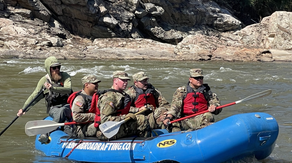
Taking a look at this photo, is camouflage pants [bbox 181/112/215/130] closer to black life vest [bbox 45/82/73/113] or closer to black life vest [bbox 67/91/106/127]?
black life vest [bbox 67/91/106/127]

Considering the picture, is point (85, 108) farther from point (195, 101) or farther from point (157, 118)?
point (195, 101)

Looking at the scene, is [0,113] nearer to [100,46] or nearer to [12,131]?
[12,131]

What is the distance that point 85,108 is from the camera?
5105 millimetres

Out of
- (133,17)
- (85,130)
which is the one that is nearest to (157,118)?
(85,130)

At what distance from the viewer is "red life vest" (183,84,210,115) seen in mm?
5391

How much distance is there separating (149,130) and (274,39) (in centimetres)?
2284

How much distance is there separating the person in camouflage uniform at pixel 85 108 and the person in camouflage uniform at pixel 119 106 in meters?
0.25

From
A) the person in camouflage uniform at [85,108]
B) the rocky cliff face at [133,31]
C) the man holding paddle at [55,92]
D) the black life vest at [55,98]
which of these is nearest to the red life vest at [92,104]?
the person in camouflage uniform at [85,108]

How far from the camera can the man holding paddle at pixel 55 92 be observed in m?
5.51

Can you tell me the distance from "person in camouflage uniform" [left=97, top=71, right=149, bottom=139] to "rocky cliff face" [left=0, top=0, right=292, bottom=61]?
54.0 ft

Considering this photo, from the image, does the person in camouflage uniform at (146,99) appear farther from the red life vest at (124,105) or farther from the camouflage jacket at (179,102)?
the red life vest at (124,105)

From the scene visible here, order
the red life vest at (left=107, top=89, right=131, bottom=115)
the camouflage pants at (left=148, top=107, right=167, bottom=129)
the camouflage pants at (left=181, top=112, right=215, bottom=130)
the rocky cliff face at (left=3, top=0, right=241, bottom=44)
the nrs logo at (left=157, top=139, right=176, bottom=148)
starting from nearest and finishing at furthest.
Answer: the nrs logo at (left=157, top=139, right=176, bottom=148) < the red life vest at (left=107, top=89, right=131, bottom=115) < the camouflage pants at (left=181, top=112, right=215, bottom=130) < the camouflage pants at (left=148, top=107, right=167, bottom=129) < the rocky cliff face at (left=3, top=0, right=241, bottom=44)

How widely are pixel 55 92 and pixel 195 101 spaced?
2149 millimetres

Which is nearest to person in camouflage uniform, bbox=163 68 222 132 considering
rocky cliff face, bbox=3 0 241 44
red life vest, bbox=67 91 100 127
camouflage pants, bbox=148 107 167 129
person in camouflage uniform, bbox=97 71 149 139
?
camouflage pants, bbox=148 107 167 129
